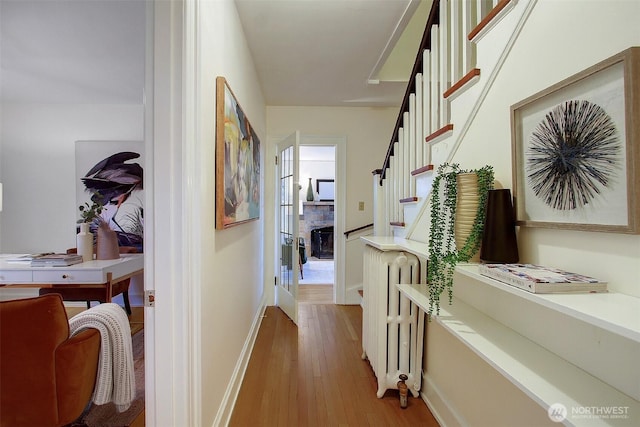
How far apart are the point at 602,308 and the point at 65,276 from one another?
3153 mm

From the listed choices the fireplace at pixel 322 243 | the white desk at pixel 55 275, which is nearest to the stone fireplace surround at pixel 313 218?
the fireplace at pixel 322 243

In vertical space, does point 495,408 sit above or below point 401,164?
below

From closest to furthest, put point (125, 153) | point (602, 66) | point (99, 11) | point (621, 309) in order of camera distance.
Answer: point (621, 309), point (602, 66), point (99, 11), point (125, 153)

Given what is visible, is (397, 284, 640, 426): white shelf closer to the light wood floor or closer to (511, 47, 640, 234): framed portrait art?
(511, 47, 640, 234): framed portrait art

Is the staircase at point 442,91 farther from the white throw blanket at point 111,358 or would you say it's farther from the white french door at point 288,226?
the white throw blanket at point 111,358

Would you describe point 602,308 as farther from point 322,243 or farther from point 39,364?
point 322,243

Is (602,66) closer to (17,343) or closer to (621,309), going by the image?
(621,309)

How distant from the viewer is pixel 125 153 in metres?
3.32

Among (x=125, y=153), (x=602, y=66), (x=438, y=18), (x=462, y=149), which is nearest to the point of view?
(x=602, y=66)

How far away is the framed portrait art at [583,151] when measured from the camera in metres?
0.64

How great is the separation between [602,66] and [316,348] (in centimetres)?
247

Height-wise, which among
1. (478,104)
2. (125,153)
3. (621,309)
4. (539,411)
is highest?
(125,153)

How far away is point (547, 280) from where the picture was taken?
687mm

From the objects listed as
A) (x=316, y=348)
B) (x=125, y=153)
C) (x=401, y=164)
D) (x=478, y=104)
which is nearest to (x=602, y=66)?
(x=478, y=104)
